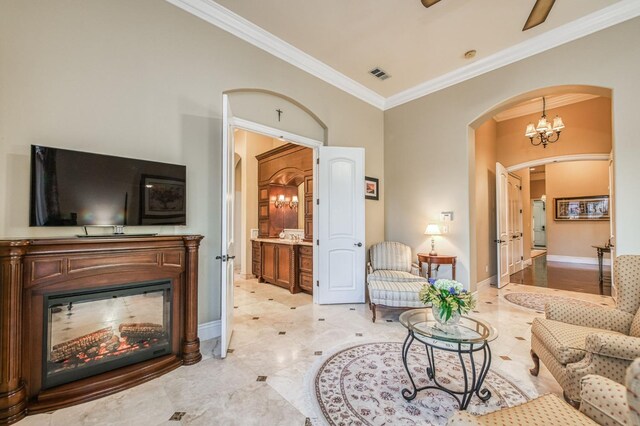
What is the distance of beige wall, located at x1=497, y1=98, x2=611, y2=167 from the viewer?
201 inches

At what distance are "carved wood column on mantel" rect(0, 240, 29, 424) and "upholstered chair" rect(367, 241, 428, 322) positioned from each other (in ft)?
11.0

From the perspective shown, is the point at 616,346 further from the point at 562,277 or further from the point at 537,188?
the point at 537,188

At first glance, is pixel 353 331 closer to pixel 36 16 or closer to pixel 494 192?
pixel 36 16

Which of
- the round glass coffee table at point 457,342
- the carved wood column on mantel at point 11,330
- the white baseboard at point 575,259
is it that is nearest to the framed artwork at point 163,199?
the carved wood column on mantel at point 11,330

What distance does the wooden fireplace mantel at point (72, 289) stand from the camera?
1805mm

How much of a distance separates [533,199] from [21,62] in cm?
1639

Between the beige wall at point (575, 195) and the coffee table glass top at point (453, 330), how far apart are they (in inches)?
381

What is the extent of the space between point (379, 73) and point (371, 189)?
201cm

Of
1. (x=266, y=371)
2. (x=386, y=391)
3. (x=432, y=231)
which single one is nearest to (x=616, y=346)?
(x=386, y=391)

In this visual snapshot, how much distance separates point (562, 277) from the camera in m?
6.57

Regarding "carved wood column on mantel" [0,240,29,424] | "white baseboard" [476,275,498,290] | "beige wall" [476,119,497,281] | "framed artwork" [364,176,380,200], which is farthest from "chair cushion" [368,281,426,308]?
"carved wood column on mantel" [0,240,29,424]

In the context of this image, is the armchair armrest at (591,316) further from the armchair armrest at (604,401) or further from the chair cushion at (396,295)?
the chair cushion at (396,295)

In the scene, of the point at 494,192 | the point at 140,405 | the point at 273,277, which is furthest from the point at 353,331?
the point at 494,192

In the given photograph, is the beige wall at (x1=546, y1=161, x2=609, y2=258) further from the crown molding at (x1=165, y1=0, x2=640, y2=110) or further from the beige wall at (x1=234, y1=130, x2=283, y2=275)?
the beige wall at (x1=234, y1=130, x2=283, y2=275)
